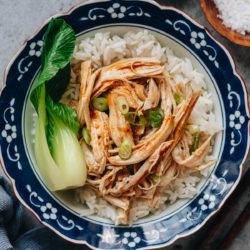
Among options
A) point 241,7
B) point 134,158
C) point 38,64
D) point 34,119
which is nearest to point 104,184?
point 134,158

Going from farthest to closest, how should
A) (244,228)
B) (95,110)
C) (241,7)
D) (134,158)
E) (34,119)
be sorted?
1. (244,228)
2. (241,7)
3. (34,119)
4. (95,110)
5. (134,158)

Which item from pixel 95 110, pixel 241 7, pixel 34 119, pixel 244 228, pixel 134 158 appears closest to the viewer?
pixel 134 158

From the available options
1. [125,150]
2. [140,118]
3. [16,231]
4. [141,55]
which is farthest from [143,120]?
[16,231]

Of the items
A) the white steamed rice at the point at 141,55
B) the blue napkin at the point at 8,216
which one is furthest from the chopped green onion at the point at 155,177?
the blue napkin at the point at 8,216

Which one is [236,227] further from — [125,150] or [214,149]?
[125,150]

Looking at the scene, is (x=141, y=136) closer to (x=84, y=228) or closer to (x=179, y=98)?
(x=179, y=98)

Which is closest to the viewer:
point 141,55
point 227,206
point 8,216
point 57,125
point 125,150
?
point 125,150

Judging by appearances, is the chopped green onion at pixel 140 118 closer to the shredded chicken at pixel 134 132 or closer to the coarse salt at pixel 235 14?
the shredded chicken at pixel 134 132
